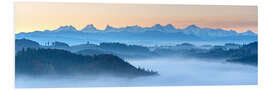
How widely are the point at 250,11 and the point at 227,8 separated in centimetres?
34

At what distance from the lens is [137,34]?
20.4 ft

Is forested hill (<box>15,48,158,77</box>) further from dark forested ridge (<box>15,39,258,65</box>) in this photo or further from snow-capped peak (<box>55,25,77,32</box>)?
snow-capped peak (<box>55,25,77,32</box>)

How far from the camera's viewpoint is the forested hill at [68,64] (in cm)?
589

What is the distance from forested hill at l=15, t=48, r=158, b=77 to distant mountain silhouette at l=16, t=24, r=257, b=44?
0.65 feet

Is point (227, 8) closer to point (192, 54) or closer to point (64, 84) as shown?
point (192, 54)

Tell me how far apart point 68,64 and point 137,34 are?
1.04m

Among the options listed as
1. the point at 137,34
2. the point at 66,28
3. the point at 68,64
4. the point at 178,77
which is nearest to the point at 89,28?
the point at 66,28

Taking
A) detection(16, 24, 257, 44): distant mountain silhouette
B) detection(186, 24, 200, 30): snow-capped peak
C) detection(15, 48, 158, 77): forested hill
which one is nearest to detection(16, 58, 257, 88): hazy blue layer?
detection(15, 48, 158, 77): forested hill

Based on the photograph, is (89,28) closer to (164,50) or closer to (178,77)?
(164,50)

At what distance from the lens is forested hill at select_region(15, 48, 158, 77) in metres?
5.89

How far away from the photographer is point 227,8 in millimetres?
6434

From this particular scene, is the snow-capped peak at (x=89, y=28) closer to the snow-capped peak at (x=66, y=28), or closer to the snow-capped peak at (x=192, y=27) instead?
the snow-capped peak at (x=66, y=28)

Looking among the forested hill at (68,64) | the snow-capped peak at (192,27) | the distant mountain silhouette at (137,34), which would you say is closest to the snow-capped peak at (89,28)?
the distant mountain silhouette at (137,34)

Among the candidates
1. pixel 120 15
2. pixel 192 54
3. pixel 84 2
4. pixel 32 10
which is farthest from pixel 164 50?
pixel 32 10
